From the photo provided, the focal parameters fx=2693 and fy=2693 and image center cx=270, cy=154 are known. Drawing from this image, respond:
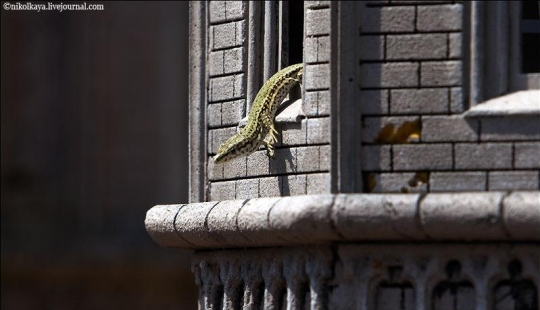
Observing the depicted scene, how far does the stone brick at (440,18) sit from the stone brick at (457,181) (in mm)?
813

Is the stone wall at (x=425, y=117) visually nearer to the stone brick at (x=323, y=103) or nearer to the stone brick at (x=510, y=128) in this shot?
the stone brick at (x=510, y=128)

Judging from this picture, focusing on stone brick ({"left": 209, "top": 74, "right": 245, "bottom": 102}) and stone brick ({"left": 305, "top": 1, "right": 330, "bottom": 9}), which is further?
stone brick ({"left": 209, "top": 74, "right": 245, "bottom": 102})

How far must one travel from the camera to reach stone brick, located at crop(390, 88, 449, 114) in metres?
14.7

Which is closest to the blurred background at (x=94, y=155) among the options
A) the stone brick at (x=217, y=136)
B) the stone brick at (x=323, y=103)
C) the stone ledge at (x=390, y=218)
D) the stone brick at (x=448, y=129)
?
the stone brick at (x=217, y=136)

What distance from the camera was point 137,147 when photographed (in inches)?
1022

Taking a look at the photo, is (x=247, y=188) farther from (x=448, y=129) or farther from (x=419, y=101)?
(x=448, y=129)

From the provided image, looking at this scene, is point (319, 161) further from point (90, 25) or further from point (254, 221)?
point (90, 25)

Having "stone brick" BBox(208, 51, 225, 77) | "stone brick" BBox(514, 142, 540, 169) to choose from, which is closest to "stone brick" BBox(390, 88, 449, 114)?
"stone brick" BBox(514, 142, 540, 169)

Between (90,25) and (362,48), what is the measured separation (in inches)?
461

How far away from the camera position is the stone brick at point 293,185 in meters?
15.1

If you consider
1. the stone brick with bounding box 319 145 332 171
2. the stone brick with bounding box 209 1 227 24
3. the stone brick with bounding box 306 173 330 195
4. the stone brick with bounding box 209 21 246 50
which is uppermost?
the stone brick with bounding box 209 1 227 24

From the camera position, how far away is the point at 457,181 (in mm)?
14539

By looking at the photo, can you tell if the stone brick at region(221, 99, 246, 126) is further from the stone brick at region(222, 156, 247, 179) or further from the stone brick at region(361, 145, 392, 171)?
the stone brick at region(361, 145, 392, 171)

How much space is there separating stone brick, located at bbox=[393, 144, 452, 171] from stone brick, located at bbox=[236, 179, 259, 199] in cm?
113
